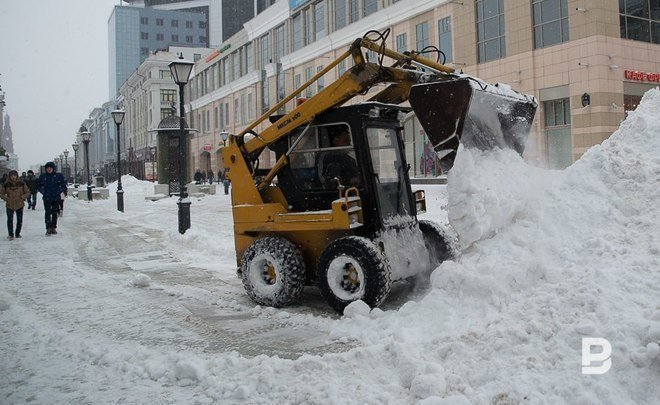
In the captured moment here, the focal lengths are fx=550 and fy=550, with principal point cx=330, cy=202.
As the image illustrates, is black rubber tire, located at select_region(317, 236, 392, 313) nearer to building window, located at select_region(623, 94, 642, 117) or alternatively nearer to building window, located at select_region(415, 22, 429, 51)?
building window, located at select_region(623, 94, 642, 117)

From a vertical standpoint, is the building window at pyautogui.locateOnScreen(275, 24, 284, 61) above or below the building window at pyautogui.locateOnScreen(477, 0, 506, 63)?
above

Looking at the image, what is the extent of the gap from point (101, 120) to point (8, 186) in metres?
127

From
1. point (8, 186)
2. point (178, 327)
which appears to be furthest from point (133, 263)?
point (8, 186)

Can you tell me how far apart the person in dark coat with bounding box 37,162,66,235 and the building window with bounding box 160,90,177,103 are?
216 feet

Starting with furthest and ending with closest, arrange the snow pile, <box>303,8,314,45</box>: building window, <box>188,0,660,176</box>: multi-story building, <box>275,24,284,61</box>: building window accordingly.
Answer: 1. <box>275,24,284,61</box>: building window
2. <box>303,8,314,45</box>: building window
3. <box>188,0,660,176</box>: multi-story building
4. the snow pile

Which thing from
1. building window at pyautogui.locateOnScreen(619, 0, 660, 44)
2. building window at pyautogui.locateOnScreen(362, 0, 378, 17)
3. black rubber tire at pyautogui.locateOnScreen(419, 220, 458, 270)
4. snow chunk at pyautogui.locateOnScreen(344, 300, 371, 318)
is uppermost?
building window at pyautogui.locateOnScreen(362, 0, 378, 17)

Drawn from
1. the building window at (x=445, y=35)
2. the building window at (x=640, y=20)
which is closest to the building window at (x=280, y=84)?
the building window at (x=445, y=35)

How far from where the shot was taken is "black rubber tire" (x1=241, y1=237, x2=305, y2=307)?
617 centimetres

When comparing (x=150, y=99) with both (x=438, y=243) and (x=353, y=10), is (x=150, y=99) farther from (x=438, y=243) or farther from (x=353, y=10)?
(x=438, y=243)

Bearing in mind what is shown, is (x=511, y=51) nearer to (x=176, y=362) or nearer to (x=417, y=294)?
(x=417, y=294)

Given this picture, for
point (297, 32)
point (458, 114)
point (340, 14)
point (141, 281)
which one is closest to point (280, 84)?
point (297, 32)

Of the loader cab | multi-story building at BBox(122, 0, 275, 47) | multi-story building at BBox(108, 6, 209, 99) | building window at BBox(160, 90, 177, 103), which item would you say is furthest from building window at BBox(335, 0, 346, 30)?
multi-story building at BBox(108, 6, 209, 99)

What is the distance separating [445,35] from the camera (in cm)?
2711

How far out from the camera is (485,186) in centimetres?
548
